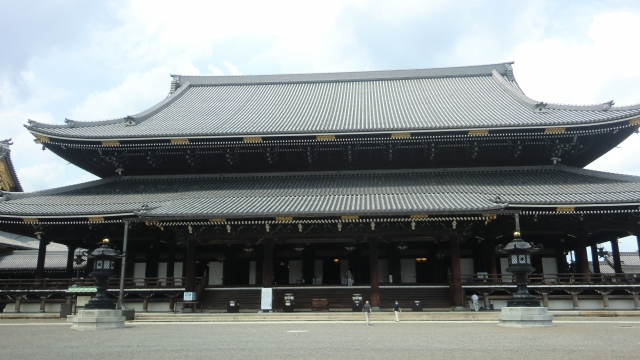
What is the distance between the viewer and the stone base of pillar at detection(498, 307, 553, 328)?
16.1 meters

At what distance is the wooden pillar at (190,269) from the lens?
24.0m

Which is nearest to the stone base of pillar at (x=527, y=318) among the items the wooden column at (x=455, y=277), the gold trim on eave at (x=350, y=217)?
the wooden column at (x=455, y=277)

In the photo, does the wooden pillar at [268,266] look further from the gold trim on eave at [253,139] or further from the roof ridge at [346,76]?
the roof ridge at [346,76]

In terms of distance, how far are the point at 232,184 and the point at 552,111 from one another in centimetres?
1941

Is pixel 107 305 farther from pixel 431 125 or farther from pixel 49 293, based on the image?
pixel 431 125

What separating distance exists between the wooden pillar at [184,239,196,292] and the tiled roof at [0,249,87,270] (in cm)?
1405

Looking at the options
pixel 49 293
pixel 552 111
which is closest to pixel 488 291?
pixel 552 111

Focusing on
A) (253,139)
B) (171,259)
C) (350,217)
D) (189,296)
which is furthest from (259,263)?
(350,217)

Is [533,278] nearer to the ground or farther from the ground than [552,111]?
nearer to the ground

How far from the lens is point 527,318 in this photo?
53.1 ft

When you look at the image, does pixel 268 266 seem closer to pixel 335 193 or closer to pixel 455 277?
pixel 335 193

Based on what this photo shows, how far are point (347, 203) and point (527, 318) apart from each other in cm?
988

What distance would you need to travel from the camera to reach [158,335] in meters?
15.0

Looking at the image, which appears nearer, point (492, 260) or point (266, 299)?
point (266, 299)
